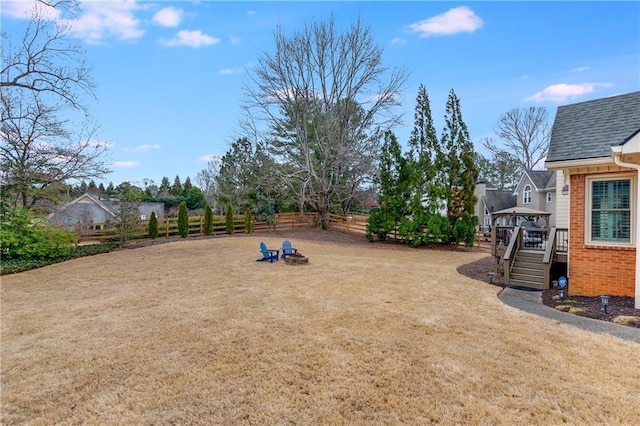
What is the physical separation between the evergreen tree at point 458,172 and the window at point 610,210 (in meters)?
10.7

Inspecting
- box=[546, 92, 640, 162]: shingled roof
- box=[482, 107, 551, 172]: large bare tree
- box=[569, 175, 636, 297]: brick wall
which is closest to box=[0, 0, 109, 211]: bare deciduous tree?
box=[546, 92, 640, 162]: shingled roof

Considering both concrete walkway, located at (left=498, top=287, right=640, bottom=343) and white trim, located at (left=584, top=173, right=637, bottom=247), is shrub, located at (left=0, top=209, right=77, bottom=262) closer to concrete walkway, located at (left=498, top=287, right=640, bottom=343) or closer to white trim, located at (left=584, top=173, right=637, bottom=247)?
concrete walkway, located at (left=498, top=287, right=640, bottom=343)

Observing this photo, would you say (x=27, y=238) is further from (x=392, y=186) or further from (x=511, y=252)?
(x=392, y=186)

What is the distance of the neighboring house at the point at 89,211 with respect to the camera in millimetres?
15336

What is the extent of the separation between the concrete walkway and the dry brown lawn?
0.34 meters

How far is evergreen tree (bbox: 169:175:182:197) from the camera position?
51591 millimetres

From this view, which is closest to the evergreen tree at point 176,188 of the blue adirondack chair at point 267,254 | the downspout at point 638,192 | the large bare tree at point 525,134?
the blue adirondack chair at point 267,254

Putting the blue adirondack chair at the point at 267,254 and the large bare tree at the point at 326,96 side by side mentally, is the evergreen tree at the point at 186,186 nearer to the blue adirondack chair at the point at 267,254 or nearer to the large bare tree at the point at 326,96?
the large bare tree at the point at 326,96

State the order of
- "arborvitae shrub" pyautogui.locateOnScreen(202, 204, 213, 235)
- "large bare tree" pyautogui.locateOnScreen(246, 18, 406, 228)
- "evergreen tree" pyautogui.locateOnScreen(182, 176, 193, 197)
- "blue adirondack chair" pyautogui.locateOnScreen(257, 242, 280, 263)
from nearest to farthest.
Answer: "blue adirondack chair" pyautogui.locateOnScreen(257, 242, 280, 263), "arborvitae shrub" pyautogui.locateOnScreen(202, 204, 213, 235), "large bare tree" pyautogui.locateOnScreen(246, 18, 406, 228), "evergreen tree" pyautogui.locateOnScreen(182, 176, 193, 197)

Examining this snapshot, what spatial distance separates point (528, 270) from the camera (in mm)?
9633

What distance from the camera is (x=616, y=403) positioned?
10.3ft

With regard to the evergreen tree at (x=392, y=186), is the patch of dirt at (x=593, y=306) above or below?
below

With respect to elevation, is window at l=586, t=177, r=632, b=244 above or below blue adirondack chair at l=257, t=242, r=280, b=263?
above

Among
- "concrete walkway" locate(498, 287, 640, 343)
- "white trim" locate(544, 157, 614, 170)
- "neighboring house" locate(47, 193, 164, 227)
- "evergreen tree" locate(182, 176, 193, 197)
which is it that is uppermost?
"evergreen tree" locate(182, 176, 193, 197)
